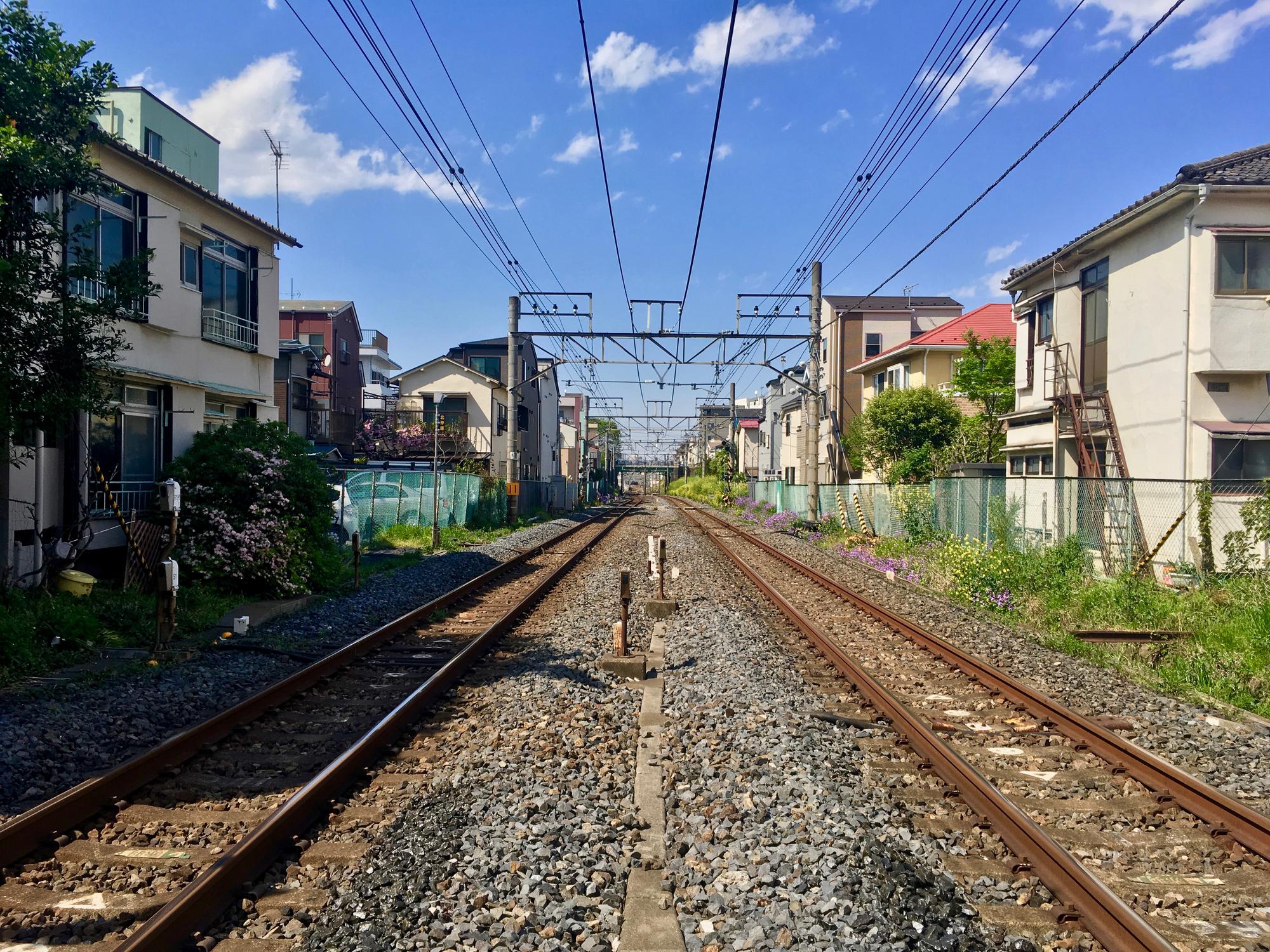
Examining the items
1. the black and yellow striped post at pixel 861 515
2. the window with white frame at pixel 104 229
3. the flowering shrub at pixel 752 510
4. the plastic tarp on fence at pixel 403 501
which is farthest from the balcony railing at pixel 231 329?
the flowering shrub at pixel 752 510

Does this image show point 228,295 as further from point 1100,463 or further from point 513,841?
point 1100,463

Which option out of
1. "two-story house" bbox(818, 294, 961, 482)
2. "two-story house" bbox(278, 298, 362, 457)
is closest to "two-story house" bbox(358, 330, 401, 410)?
"two-story house" bbox(278, 298, 362, 457)

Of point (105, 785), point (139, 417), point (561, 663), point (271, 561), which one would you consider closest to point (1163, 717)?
point (561, 663)

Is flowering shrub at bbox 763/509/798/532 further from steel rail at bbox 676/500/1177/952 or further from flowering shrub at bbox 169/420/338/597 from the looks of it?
steel rail at bbox 676/500/1177/952

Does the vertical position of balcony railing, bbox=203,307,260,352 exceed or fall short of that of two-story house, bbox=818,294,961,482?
it falls short

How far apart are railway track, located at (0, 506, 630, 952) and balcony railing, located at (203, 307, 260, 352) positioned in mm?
8779

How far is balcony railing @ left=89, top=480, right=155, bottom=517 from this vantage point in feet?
40.3

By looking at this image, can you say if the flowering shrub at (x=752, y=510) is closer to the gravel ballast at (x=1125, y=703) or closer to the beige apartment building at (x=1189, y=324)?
the beige apartment building at (x=1189, y=324)

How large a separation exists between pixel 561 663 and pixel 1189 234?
13.3 meters

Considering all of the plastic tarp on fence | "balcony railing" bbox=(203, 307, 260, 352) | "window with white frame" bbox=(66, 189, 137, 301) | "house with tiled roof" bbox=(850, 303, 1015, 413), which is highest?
"house with tiled roof" bbox=(850, 303, 1015, 413)

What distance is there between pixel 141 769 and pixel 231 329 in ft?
39.2

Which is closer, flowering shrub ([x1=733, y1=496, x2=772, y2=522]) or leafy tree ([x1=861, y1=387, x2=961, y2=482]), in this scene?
leafy tree ([x1=861, y1=387, x2=961, y2=482])

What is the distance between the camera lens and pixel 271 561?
12.2 m

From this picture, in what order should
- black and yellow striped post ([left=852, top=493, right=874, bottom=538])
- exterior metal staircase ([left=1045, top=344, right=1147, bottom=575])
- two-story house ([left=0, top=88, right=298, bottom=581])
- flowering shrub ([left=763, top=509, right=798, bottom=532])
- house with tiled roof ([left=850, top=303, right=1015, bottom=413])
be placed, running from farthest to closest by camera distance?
house with tiled roof ([left=850, top=303, right=1015, bottom=413]), flowering shrub ([left=763, top=509, right=798, bottom=532]), black and yellow striped post ([left=852, top=493, right=874, bottom=538]), exterior metal staircase ([left=1045, top=344, right=1147, bottom=575]), two-story house ([left=0, top=88, right=298, bottom=581])
